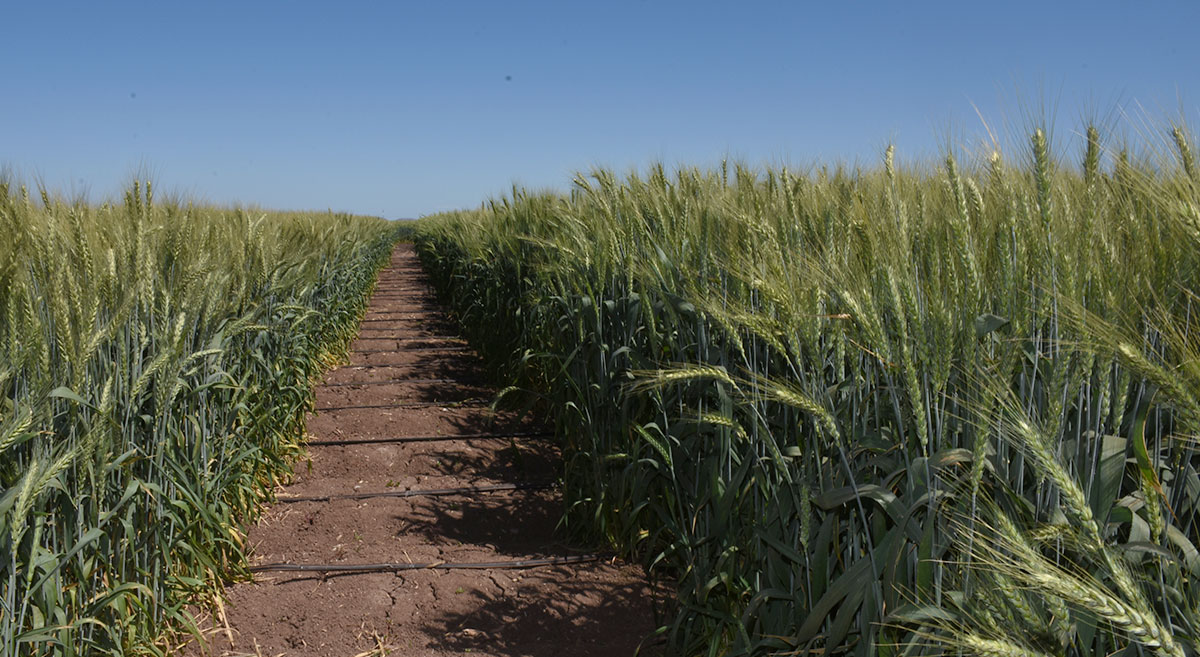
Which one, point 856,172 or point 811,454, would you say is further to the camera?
point 856,172

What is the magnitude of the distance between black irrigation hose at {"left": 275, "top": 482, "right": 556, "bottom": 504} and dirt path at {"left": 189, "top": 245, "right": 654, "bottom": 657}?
12 millimetres

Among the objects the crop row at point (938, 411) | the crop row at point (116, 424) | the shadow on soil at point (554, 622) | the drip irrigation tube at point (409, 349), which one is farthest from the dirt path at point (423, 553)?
the drip irrigation tube at point (409, 349)

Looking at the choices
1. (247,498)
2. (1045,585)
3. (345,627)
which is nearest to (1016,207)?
(1045,585)

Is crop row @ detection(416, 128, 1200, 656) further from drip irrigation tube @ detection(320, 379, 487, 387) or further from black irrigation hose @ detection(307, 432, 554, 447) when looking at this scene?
drip irrigation tube @ detection(320, 379, 487, 387)

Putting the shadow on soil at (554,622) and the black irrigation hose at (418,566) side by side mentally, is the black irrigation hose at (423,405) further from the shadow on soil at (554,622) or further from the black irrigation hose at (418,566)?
the shadow on soil at (554,622)

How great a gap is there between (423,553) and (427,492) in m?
0.66

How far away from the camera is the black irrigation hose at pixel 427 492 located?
4.14 metres

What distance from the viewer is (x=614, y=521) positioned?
11.1ft

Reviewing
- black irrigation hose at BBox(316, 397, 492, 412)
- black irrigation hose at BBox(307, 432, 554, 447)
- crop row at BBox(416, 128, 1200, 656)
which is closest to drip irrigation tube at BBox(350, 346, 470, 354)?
black irrigation hose at BBox(316, 397, 492, 412)

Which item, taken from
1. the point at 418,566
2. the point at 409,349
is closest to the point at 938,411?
the point at 418,566

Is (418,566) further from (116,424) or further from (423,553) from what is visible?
(116,424)

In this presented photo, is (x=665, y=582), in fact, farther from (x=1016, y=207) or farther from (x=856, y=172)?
(x=1016, y=207)

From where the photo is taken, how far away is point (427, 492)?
4.16m

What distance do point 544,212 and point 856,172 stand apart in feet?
9.85
